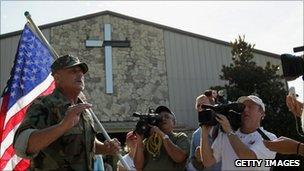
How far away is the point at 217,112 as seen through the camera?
4070 millimetres

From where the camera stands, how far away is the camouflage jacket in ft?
10.5

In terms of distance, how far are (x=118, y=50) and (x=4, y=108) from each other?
13.8 metres

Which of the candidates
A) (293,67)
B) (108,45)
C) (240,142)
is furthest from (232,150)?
(108,45)

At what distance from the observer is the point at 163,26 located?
1959 cm

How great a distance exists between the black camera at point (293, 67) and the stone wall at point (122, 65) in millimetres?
14741

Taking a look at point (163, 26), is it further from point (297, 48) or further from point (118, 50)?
point (297, 48)

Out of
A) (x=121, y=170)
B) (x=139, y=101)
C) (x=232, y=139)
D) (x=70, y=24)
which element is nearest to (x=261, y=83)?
(x=139, y=101)

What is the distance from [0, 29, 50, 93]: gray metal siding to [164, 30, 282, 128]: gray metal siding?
5.58m

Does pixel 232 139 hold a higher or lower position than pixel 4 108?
lower

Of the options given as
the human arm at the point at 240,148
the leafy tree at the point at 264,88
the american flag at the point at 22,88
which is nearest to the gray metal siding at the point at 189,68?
the leafy tree at the point at 264,88

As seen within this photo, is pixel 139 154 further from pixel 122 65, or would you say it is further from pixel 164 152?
pixel 122 65

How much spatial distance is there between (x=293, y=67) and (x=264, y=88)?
45.5 ft

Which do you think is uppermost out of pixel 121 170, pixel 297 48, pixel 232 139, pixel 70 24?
pixel 70 24

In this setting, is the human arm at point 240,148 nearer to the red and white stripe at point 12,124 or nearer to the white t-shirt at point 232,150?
the white t-shirt at point 232,150
